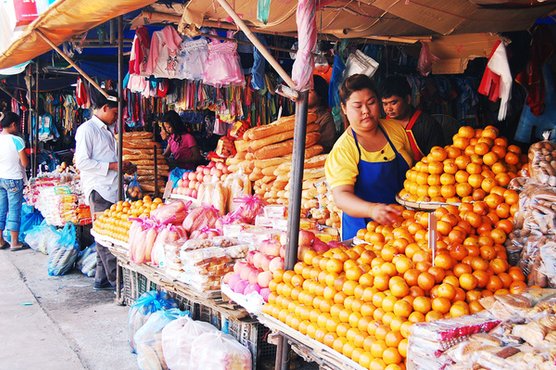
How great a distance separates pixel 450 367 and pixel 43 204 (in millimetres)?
7843

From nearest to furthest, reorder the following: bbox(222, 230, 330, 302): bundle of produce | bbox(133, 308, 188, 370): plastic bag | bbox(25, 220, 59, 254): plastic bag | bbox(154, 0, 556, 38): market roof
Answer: bbox(222, 230, 330, 302): bundle of produce
bbox(154, 0, 556, 38): market roof
bbox(133, 308, 188, 370): plastic bag
bbox(25, 220, 59, 254): plastic bag

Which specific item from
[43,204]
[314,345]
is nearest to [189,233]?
[314,345]

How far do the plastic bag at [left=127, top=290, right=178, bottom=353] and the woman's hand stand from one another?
2.36 metres

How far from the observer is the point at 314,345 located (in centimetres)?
277

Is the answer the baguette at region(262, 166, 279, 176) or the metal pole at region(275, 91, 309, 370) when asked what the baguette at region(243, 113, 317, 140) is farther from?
the metal pole at region(275, 91, 309, 370)

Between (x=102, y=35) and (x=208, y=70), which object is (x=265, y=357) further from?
(x=102, y=35)

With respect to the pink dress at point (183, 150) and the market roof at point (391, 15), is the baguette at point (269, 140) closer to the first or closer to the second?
the market roof at point (391, 15)

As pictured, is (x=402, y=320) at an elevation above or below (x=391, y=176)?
below

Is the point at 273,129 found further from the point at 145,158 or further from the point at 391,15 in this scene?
the point at 145,158

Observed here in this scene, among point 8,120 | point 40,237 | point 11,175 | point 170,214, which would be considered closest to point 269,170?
point 170,214

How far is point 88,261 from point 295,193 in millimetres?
5265

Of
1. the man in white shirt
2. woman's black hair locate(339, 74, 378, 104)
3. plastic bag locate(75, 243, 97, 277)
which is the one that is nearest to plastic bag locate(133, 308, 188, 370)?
woman's black hair locate(339, 74, 378, 104)

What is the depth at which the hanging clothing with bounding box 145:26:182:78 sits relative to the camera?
6.56 m

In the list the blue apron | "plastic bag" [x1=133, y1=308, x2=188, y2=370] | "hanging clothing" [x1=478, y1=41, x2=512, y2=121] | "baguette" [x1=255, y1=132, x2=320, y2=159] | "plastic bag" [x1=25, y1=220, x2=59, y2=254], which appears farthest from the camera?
"plastic bag" [x1=25, y1=220, x2=59, y2=254]
